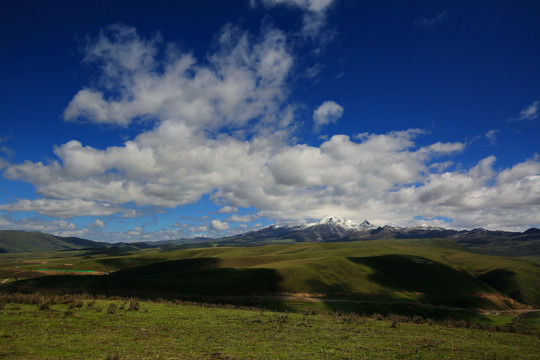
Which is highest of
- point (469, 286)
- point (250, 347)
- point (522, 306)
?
point (250, 347)

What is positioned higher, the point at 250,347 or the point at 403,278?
the point at 250,347

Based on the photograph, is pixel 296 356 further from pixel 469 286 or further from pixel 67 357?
pixel 469 286

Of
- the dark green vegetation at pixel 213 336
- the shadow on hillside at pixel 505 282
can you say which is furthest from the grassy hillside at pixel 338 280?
the dark green vegetation at pixel 213 336

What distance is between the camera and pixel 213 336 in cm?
3469

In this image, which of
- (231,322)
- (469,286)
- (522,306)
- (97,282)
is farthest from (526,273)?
(97,282)

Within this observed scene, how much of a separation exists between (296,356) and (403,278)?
149600 millimetres

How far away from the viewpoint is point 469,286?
152250mm

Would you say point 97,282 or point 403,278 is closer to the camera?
point 97,282

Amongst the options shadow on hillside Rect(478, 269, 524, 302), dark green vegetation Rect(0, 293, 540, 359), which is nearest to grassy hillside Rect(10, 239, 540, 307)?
shadow on hillside Rect(478, 269, 524, 302)

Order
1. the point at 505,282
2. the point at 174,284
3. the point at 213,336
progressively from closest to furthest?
the point at 213,336
the point at 174,284
the point at 505,282

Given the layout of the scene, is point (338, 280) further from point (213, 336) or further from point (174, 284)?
point (213, 336)

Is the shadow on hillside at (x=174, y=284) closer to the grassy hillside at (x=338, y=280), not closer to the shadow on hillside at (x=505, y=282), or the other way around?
the grassy hillside at (x=338, y=280)

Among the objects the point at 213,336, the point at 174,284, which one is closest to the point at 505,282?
the point at 174,284

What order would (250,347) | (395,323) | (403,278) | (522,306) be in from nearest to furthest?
(250,347), (395,323), (522,306), (403,278)
